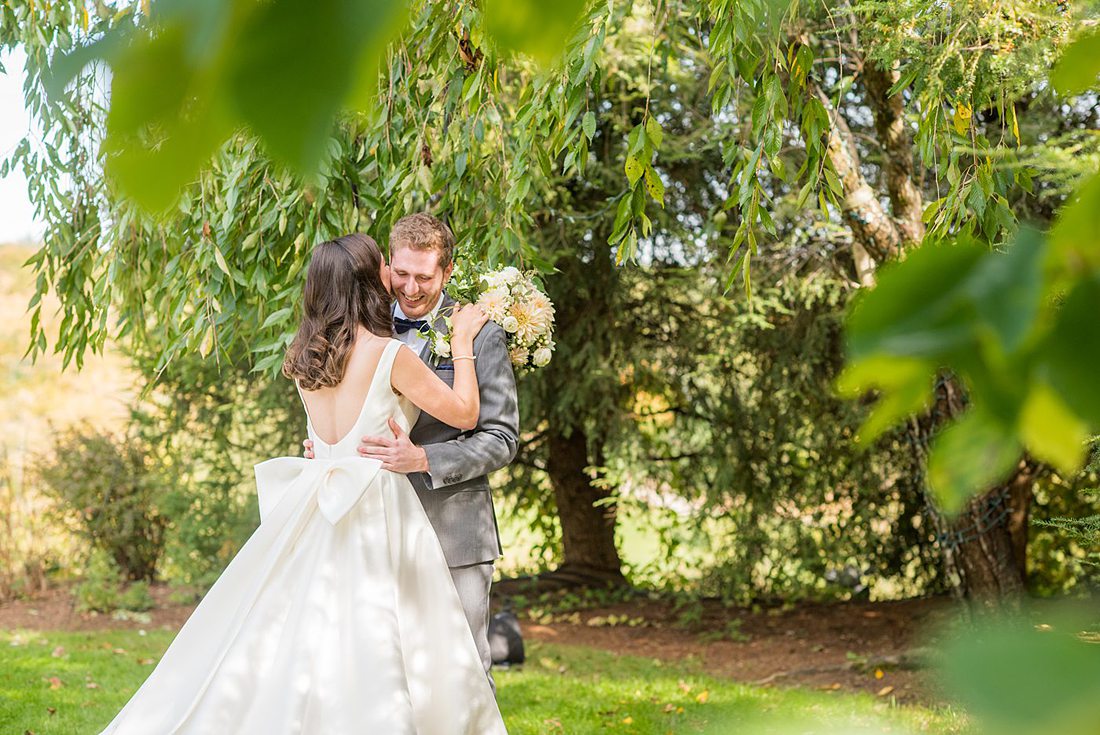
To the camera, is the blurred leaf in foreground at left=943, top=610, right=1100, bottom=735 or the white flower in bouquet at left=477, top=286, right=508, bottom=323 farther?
the white flower in bouquet at left=477, top=286, right=508, bottom=323

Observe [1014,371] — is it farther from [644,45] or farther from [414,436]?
[644,45]

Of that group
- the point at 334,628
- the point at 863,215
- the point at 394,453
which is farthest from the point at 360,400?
the point at 863,215

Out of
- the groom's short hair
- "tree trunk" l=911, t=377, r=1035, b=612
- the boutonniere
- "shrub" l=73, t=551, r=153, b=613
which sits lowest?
"tree trunk" l=911, t=377, r=1035, b=612

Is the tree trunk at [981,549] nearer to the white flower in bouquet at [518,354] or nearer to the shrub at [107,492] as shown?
the white flower in bouquet at [518,354]

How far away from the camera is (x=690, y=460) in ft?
25.3

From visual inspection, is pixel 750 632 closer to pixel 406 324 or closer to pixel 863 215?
pixel 863 215

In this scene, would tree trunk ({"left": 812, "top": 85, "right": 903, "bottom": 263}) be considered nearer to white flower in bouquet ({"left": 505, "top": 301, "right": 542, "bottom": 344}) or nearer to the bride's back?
white flower in bouquet ({"left": 505, "top": 301, "right": 542, "bottom": 344})

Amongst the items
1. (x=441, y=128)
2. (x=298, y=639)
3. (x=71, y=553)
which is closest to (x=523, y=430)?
(x=71, y=553)

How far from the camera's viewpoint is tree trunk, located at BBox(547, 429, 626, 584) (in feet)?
27.1

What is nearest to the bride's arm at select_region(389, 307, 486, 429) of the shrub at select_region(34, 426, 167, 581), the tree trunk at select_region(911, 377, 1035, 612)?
the tree trunk at select_region(911, 377, 1035, 612)

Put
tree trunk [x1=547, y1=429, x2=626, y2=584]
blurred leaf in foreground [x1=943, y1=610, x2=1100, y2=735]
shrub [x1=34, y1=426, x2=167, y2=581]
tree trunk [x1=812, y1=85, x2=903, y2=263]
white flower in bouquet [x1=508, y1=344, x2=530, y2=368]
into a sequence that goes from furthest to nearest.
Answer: shrub [x1=34, y1=426, x2=167, y2=581] < tree trunk [x1=547, y1=429, x2=626, y2=584] < tree trunk [x1=812, y1=85, x2=903, y2=263] < white flower in bouquet [x1=508, y1=344, x2=530, y2=368] < blurred leaf in foreground [x1=943, y1=610, x2=1100, y2=735]

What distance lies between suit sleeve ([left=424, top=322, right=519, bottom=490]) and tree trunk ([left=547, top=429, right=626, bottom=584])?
516 centimetres

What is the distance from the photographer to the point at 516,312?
119 inches

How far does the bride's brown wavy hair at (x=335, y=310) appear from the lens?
2.79m
